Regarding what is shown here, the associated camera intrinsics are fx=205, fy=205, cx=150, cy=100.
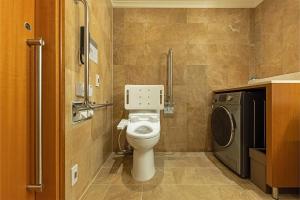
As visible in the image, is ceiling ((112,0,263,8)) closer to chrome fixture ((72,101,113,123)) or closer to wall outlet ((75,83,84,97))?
wall outlet ((75,83,84,97))

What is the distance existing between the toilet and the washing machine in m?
0.73

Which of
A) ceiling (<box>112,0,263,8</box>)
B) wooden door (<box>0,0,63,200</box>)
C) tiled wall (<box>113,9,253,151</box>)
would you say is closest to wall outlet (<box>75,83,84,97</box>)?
wooden door (<box>0,0,63,200</box>)

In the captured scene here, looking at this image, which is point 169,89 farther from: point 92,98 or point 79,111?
point 79,111

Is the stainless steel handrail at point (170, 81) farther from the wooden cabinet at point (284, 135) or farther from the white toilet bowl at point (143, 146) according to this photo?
the wooden cabinet at point (284, 135)

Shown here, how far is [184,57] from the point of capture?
289cm

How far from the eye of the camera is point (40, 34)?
1093 mm

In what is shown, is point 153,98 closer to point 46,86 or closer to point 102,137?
point 102,137

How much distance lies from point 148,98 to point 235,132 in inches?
40.6

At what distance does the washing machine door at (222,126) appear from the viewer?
2.07 metres

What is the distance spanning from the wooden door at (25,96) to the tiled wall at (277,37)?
2.28 meters

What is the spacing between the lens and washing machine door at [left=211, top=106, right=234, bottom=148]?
207cm

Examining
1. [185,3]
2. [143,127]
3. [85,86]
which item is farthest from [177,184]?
[185,3]

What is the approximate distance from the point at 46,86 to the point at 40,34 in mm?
279

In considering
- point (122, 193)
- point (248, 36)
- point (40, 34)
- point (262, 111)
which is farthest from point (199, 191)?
point (248, 36)
